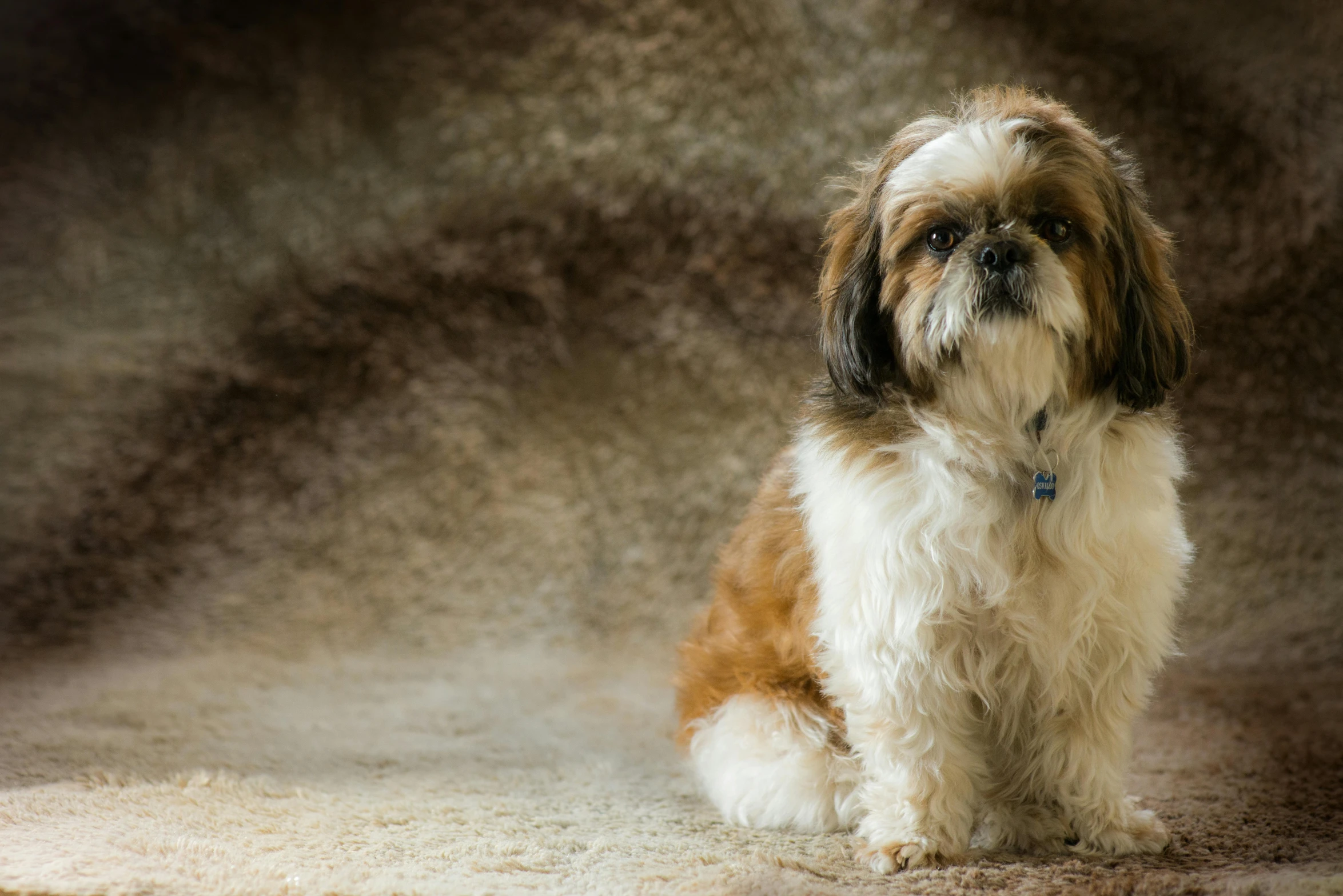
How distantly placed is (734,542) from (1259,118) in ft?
6.11

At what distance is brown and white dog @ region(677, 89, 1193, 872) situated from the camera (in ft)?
6.34

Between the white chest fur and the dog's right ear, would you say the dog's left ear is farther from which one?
the dog's right ear

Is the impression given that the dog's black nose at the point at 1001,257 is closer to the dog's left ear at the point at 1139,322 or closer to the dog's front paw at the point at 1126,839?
the dog's left ear at the point at 1139,322

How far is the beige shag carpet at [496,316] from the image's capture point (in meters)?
3.28

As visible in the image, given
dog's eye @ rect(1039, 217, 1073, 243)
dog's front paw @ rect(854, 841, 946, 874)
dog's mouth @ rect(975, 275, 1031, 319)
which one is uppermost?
dog's eye @ rect(1039, 217, 1073, 243)

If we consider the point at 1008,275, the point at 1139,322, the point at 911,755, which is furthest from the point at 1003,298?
the point at 911,755

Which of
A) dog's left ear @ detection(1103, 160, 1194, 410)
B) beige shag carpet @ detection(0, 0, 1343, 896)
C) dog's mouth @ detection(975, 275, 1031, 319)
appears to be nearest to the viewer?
dog's mouth @ detection(975, 275, 1031, 319)

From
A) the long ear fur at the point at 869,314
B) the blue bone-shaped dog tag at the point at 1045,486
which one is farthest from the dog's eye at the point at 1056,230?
the blue bone-shaped dog tag at the point at 1045,486

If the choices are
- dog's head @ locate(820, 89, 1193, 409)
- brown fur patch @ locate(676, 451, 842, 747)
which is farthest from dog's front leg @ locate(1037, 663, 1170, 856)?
dog's head @ locate(820, 89, 1193, 409)

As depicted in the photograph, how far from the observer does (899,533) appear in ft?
6.64

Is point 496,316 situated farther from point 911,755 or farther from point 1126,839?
point 1126,839

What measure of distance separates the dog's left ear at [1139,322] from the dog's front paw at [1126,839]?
716 mm

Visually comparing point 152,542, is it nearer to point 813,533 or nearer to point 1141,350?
point 813,533

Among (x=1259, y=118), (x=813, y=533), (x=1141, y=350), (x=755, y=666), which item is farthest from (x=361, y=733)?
(x=1259, y=118)
